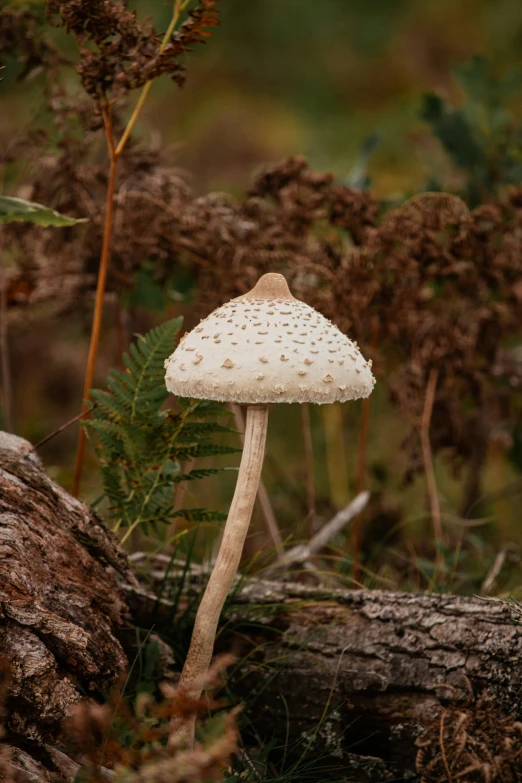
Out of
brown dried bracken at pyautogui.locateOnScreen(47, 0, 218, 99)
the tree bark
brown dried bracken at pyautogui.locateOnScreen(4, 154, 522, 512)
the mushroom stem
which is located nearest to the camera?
the tree bark

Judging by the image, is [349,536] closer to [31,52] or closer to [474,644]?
[474,644]

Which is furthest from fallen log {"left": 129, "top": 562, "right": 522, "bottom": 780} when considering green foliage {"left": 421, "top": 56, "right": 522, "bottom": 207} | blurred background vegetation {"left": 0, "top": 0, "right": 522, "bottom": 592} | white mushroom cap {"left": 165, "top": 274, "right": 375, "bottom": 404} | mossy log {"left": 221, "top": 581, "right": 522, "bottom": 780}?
green foliage {"left": 421, "top": 56, "right": 522, "bottom": 207}

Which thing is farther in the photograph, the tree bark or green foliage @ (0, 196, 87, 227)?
green foliage @ (0, 196, 87, 227)

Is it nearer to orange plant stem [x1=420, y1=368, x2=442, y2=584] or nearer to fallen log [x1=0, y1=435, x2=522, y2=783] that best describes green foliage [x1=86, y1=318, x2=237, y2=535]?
fallen log [x1=0, y1=435, x2=522, y2=783]

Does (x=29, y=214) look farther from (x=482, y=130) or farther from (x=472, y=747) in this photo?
(x=482, y=130)

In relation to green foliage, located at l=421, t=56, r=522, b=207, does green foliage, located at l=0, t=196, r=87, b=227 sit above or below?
below

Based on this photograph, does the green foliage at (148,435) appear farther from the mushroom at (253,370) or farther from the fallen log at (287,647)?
the mushroom at (253,370)

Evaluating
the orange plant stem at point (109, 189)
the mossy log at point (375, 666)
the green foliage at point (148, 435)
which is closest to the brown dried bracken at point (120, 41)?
the orange plant stem at point (109, 189)
